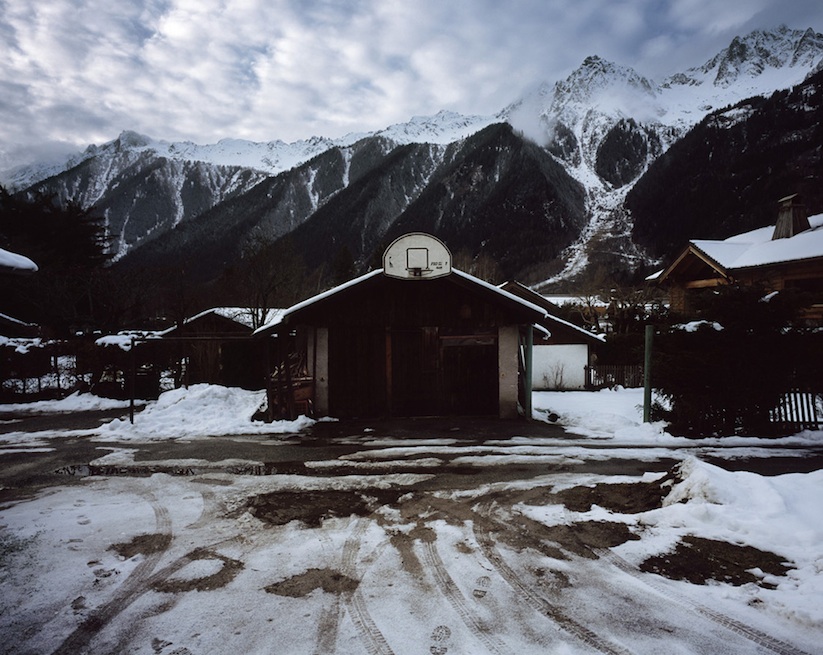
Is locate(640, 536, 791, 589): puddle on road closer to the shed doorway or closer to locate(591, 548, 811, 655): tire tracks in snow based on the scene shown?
locate(591, 548, 811, 655): tire tracks in snow

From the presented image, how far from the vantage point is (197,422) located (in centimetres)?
1299

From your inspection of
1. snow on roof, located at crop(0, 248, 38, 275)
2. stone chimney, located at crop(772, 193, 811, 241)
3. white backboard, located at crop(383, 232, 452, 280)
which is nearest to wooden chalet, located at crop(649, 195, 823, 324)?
stone chimney, located at crop(772, 193, 811, 241)

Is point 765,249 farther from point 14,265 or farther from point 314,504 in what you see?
point 14,265

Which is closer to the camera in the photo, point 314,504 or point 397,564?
point 397,564

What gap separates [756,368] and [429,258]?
8256mm

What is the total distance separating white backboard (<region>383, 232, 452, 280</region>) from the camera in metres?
13.4

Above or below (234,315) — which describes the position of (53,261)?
above

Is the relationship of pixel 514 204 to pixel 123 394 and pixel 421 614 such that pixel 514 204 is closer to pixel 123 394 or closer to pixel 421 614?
pixel 123 394

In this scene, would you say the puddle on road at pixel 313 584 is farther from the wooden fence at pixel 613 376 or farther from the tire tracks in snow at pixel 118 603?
the wooden fence at pixel 613 376

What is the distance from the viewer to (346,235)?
123 m

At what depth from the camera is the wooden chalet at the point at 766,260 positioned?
20.8m

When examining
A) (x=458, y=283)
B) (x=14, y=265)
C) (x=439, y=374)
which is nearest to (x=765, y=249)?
(x=458, y=283)

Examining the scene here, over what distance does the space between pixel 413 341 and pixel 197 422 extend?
21.2 feet

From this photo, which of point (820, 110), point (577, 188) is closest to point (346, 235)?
point (577, 188)
